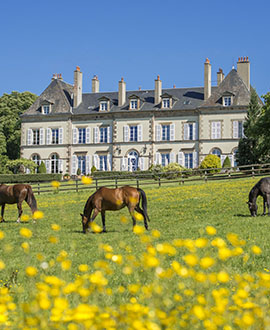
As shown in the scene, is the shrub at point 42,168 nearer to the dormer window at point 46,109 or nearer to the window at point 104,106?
the dormer window at point 46,109

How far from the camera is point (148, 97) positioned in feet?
173

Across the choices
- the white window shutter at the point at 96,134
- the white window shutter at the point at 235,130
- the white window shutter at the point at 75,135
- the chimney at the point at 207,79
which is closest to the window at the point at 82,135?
the white window shutter at the point at 75,135

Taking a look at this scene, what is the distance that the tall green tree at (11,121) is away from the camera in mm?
59981

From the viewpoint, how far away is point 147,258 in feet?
9.45

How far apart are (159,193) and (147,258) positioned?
20.6 m

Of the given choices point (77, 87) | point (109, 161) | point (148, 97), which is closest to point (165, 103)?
point (148, 97)

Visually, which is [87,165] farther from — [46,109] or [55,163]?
[46,109]

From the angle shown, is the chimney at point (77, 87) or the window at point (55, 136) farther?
the chimney at point (77, 87)

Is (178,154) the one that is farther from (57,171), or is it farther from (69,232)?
(69,232)

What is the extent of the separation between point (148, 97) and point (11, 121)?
19817 millimetres

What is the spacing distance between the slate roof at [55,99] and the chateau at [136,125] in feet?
0.39

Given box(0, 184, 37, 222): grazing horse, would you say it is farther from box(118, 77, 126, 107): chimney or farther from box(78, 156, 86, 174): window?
box(118, 77, 126, 107): chimney

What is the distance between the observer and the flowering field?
2.79 meters

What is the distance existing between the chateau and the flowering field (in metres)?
26.0
